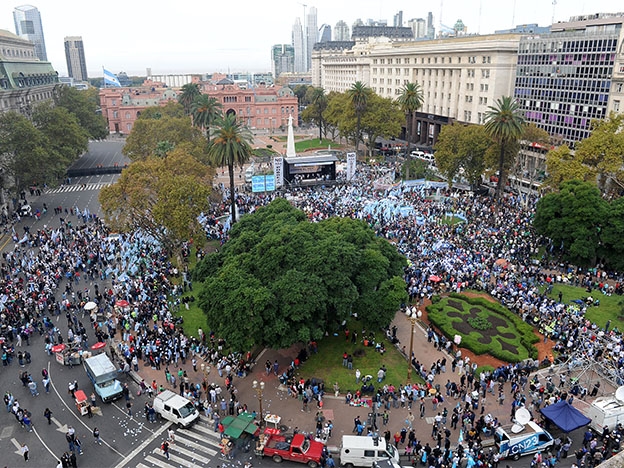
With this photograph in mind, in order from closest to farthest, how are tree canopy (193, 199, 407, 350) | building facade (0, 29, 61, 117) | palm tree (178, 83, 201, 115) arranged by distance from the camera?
tree canopy (193, 199, 407, 350)
building facade (0, 29, 61, 117)
palm tree (178, 83, 201, 115)

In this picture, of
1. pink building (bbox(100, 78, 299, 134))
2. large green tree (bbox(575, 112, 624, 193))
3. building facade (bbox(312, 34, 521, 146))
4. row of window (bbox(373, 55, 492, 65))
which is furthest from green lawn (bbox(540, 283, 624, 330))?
pink building (bbox(100, 78, 299, 134))

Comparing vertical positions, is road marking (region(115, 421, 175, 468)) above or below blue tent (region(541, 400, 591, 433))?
Result: below

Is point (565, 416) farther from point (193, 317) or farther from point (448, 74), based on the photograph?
point (448, 74)

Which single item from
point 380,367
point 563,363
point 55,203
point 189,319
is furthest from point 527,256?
point 55,203

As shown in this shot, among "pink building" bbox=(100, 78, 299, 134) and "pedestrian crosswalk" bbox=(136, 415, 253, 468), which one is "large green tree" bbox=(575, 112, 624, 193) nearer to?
"pedestrian crosswalk" bbox=(136, 415, 253, 468)

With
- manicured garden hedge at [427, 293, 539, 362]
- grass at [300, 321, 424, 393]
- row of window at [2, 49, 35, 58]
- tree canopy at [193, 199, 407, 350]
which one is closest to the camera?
tree canopy at [193, 199, 407, 350]

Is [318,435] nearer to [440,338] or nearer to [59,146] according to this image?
[440,338]
